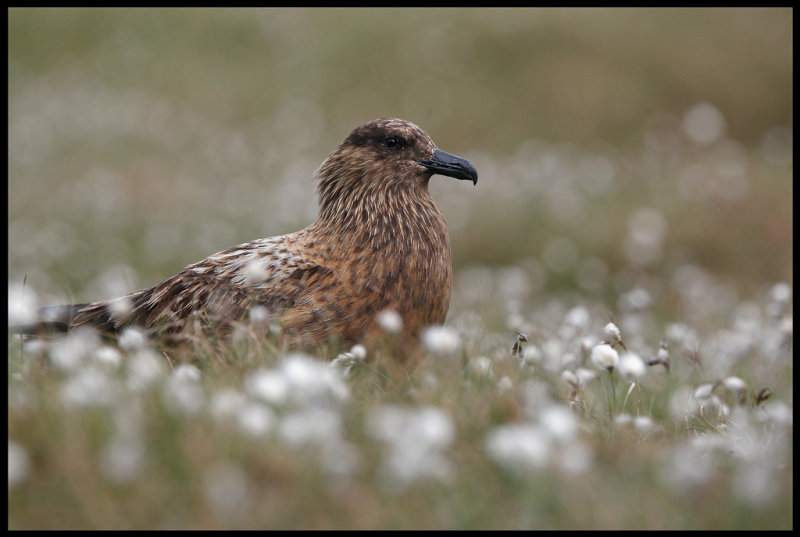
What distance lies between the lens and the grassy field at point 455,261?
252cm

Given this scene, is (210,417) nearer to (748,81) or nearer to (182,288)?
(182,288)

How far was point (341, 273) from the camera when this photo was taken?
14.2 ft

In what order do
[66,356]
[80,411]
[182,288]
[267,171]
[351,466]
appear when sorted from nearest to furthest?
[351,466]
[80,411]
[66,356]
[182,288]
[267,171]

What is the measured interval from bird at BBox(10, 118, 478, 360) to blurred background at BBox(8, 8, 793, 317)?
3421 mm

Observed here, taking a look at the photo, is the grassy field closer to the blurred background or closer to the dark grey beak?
the blurred background

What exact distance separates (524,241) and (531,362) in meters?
6.92

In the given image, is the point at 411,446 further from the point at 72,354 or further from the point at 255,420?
the point at 72,354

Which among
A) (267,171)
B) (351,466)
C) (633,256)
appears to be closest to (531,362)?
(351,466)

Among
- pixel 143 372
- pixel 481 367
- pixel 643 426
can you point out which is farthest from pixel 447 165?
pixel 143 372

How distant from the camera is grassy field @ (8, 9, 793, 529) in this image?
2.52 metres

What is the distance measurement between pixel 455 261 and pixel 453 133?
6730 millimetres

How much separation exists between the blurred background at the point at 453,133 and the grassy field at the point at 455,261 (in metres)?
0.07

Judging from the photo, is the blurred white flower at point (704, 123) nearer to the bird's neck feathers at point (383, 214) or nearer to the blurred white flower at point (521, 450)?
the bird's neck feathers at point (383, 214)

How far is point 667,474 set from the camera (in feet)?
8.55
